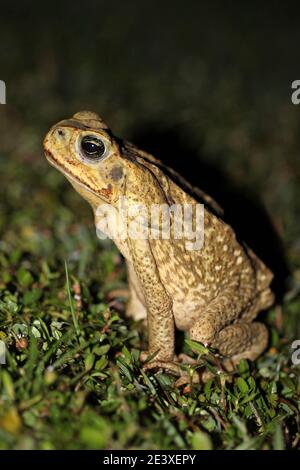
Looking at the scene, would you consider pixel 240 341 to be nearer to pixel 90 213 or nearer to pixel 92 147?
pixel 92 147

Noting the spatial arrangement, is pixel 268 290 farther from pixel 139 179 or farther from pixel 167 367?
pixel 139 179

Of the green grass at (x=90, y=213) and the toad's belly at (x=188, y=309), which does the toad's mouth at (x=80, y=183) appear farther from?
the toad's belly at (x=188, y=309)

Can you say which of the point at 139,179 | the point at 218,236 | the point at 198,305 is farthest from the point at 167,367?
the point at 139,179

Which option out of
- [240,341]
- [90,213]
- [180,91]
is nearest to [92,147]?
[240,341]

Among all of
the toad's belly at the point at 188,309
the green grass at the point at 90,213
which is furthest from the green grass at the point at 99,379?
the toad's belly at the point at 188,309
